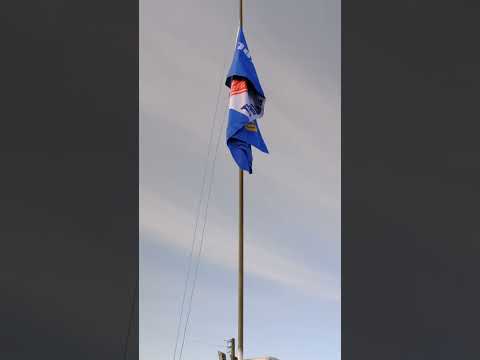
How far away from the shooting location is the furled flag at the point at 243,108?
5.54m

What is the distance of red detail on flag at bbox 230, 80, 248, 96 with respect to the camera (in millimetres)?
5617
